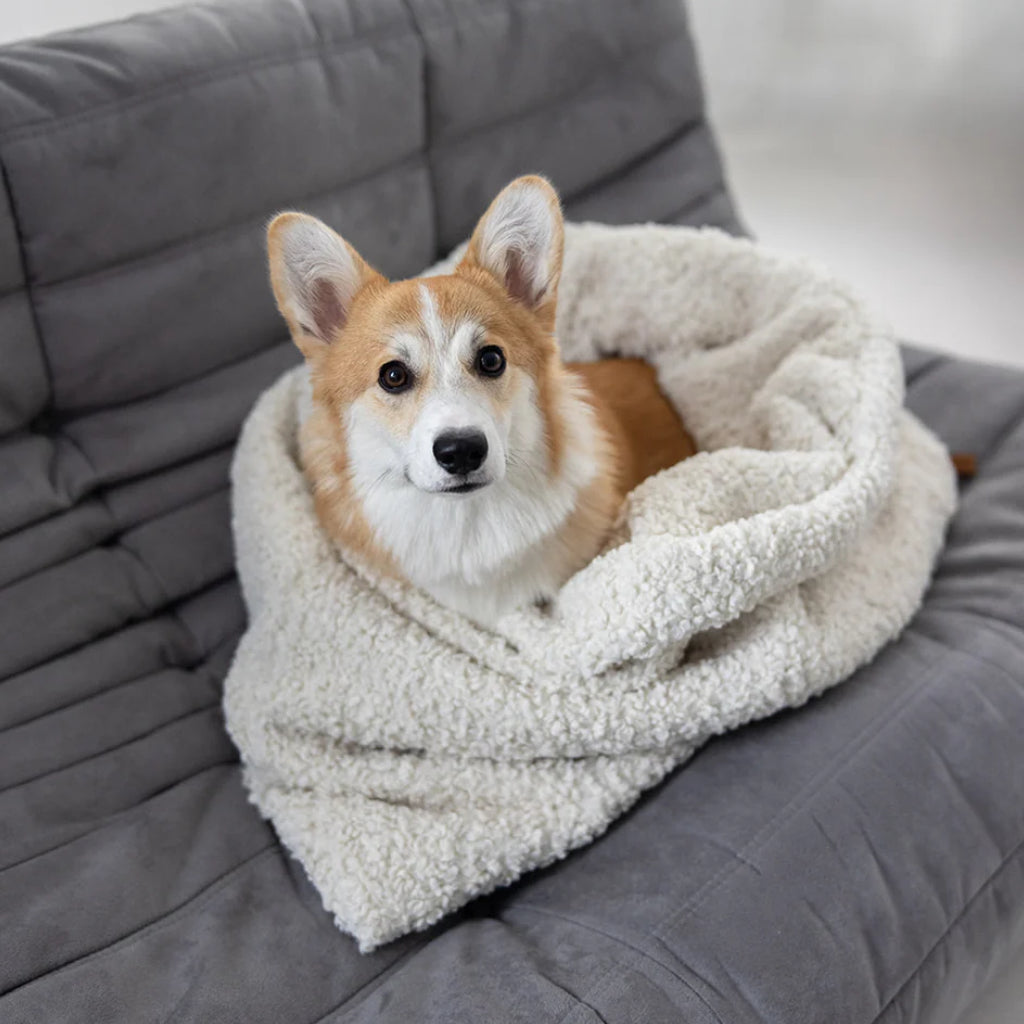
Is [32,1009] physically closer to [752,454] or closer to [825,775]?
[825,775]

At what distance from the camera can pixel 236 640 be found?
1.67 meters

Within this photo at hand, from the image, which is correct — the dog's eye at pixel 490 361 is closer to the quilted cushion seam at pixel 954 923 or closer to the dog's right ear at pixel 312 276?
the dog's right ear at pixel 312 276

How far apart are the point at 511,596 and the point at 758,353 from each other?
0.62 m

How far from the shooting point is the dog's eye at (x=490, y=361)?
4.24ft

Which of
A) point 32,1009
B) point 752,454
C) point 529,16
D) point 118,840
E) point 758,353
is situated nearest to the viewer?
point 32,1009

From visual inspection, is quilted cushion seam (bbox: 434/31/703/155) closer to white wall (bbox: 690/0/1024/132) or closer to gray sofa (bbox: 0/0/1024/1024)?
gray sofa (bbox: 0/0/1024/1024)

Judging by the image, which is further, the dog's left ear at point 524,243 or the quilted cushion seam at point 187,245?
the quilted cushion seam at point 187,245

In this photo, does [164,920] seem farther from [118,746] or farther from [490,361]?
[490,361]

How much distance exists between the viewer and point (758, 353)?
1.73m

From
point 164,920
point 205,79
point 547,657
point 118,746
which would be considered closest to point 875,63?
point 205,79

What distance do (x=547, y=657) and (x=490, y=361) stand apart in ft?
1.20

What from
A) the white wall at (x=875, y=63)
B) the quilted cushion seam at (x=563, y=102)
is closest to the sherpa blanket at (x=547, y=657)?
the quilted cushion seam at (x=563, y=102)

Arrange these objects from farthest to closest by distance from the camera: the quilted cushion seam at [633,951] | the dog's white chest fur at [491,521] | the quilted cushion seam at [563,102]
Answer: the quilted cushion seam at [563,102]
the dog's white chest fur at [491,521]
the quilted cushion seam at [633,951]

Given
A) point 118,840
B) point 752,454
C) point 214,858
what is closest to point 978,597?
point 752,454
